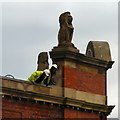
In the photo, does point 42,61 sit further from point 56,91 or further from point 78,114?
point 78,114

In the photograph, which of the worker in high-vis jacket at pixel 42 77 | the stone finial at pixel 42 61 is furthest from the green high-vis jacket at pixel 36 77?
the stone finial at pixel 42 61

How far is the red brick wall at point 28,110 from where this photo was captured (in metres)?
28.1

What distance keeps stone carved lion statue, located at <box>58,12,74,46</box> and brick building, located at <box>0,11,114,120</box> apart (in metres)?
0.47

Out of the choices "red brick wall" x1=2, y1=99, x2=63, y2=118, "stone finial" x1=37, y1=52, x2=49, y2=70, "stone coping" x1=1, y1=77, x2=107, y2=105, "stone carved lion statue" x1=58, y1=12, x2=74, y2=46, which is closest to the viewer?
"red brick wall" x1=2, y1=99, x2=63, y2=118

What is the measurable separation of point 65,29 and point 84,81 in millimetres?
2536

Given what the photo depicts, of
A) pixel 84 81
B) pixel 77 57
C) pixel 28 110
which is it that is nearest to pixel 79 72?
pixel 84 81

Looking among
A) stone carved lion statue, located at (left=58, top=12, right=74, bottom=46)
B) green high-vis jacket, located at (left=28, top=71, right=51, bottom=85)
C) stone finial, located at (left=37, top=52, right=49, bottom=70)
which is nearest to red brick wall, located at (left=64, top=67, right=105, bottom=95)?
green high-vis jacket, located at (left=28, top=71, right=51, bottom=85)

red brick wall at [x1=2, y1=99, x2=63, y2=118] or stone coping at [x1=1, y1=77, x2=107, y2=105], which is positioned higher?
stone coping at [x1=1, y1=77, x2=107, y2=105]

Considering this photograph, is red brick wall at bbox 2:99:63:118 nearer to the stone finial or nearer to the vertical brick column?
the vertical brick column

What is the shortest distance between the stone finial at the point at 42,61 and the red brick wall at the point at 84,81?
2.34 m

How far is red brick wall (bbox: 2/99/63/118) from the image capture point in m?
28.1

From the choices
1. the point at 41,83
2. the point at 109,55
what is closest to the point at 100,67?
the point at 109,55

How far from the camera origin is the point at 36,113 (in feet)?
96.0

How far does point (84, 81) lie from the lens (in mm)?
31797
